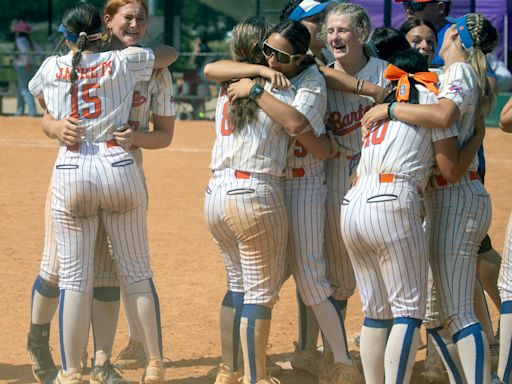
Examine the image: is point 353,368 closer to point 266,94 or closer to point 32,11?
point 266,94

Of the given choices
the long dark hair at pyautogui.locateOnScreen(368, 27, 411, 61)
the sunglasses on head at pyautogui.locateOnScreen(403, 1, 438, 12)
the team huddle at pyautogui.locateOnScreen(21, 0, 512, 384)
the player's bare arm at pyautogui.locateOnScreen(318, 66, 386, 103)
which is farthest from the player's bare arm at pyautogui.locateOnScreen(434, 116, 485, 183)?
the sunglasses on head at pyautogui.locateOnScreen(403, 1, 438, 12)

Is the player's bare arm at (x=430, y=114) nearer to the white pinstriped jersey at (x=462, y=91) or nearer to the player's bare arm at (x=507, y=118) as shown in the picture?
the white pinstriped jersey at (x=462, y=91)

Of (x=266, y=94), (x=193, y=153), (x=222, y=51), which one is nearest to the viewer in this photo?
(x=266, y=94)

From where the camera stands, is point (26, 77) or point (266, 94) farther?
point (26, 77)

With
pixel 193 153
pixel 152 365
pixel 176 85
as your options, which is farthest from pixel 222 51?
pixel 152 365

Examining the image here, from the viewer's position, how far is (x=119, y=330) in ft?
21.0

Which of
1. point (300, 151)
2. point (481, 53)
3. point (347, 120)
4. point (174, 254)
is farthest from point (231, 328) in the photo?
point (174, 254)

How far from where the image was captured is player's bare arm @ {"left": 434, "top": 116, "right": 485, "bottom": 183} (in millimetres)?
4387

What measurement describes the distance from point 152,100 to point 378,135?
1.35 metres

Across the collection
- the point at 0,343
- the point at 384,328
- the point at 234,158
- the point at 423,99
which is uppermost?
the point at 423,99

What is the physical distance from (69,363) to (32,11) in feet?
68.1

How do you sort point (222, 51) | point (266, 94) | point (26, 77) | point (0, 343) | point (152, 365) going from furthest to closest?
point (222, 51)
point (26, 77)
point (0, 343)
point (152, 365)
point (266, 94)

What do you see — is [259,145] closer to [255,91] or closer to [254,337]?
[255,91]

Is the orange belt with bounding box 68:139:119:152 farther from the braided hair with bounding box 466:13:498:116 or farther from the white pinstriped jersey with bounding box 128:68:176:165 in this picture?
the braided hair with bounding box 466:13:498:116
